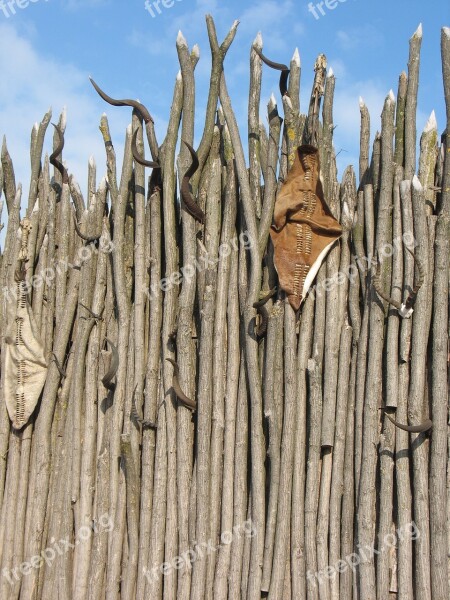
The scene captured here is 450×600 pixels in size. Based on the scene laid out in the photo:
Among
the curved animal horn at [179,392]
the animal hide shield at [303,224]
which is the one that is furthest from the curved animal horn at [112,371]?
the animal hide shield at [303,224]

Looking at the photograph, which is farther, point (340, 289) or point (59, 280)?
point (59, 280)

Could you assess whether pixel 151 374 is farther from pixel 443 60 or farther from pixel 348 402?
pixel 443 60

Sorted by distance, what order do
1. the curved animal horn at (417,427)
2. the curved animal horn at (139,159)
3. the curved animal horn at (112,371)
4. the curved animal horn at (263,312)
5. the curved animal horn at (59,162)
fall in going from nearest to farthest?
the curved animal horn at (417,427), the curved animal horn at (263,312), the curved animal horn at (112,371), the curved animal horn at (139,159), the curved animal horn at (59,162)

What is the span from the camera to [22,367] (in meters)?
6.23

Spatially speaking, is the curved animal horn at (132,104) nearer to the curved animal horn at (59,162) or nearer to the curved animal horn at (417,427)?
the curved animal horn at (59,162)

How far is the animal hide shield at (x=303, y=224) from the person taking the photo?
17.9ft

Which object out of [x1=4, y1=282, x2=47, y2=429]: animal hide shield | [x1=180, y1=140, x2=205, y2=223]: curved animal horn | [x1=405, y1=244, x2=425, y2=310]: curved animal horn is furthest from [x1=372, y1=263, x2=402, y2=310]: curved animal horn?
[x1=4, y1=282, x2=47, y2=429]: animal hide shield

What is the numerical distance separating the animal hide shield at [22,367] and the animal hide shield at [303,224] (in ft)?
7.16

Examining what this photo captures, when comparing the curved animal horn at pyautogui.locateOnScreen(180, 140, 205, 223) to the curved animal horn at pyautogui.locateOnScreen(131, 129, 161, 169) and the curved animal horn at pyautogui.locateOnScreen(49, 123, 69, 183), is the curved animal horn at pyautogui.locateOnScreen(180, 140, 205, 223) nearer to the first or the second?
the curved animal horn at pyautogui.locateOnScreen(131, 129, 161, 169)

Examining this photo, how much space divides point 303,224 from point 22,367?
2563mm

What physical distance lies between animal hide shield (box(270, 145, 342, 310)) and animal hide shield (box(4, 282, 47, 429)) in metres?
2.18

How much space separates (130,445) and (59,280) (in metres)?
1.66

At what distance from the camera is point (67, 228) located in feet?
21.3

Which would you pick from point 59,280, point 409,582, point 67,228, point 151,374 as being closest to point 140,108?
point 67,228
